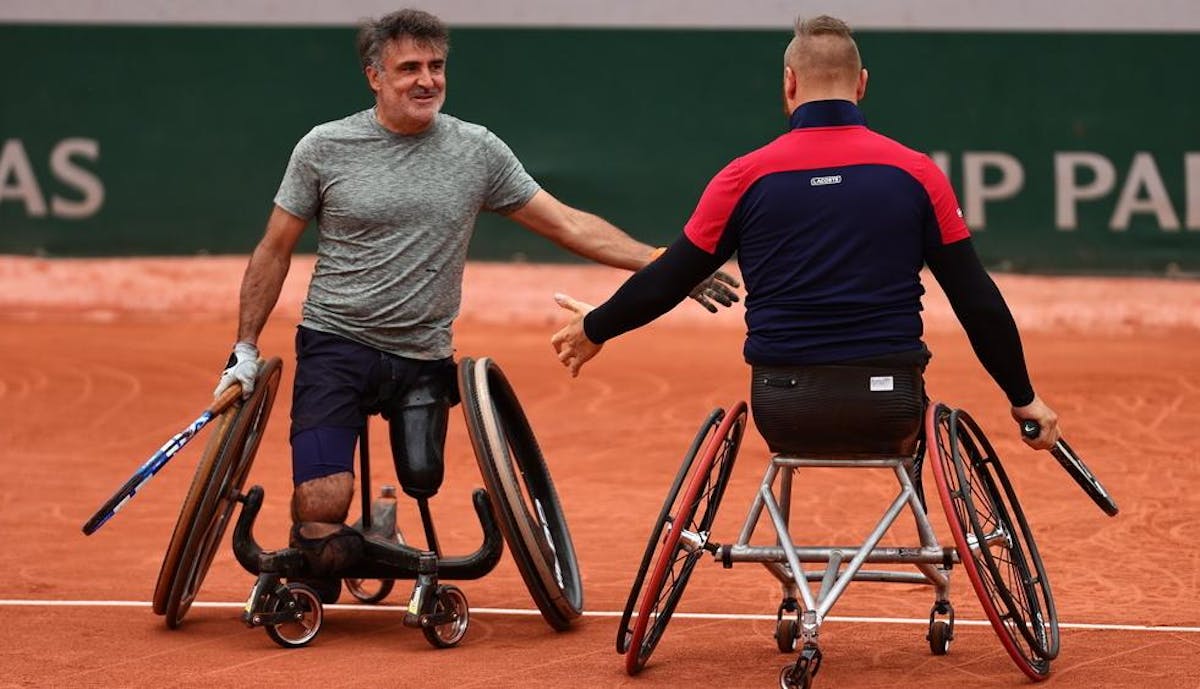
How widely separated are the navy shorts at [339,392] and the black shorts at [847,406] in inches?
56.6

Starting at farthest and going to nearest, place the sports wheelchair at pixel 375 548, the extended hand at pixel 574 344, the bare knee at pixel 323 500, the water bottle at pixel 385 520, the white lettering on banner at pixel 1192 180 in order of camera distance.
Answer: the white lettering on banner at pixel 1192 180 → the water bottle at pixel 385 520 → the bare knee at pixel 323 500 → the sports wheelchair at pixel 375 548 → the extended hand at pixel 574 344

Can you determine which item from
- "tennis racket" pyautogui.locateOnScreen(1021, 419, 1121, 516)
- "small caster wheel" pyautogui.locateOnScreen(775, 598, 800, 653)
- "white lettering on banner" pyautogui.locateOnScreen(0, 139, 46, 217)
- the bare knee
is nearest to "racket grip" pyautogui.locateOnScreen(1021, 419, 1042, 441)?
"tennis racket" pyautogui.locateOnScreen(1021, 419, 1121, 516)

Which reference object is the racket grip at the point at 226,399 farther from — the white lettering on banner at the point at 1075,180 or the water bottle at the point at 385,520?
the white lettering on banner at the point at 1075,180

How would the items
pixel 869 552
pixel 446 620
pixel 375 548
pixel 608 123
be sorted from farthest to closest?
pixel 608 123, pixel 375 548, pixel 446 620, pixel 869 552

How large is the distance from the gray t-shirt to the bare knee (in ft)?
1.53

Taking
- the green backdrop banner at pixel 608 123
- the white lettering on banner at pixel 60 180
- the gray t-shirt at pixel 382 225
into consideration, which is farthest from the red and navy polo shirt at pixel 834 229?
the white lettering on banner at pixel 60 180

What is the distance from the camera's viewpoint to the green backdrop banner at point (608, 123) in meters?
16.0

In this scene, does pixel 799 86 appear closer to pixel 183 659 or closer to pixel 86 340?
pixel 183 659

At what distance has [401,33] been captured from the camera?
21.1 ft

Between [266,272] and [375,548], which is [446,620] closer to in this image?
[375,548]

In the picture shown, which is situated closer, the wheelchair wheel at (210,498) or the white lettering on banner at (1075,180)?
the wheelchair wheel at (210,498)

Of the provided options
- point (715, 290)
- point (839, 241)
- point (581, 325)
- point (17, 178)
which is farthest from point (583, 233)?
point (17, 178)

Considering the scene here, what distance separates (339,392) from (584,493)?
3299mm

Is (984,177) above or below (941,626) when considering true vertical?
below
